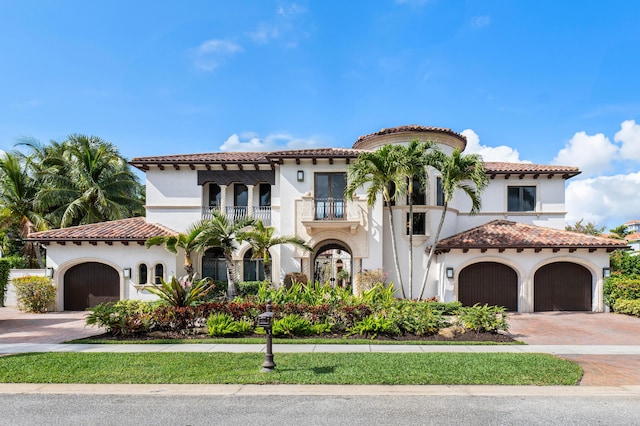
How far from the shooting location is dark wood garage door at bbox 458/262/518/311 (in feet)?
59.2

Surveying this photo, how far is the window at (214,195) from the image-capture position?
2067cm

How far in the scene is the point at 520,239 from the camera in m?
17.8

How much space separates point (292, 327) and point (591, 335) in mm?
9510

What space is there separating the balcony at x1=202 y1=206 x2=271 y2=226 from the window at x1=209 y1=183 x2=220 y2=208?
1.41 ft

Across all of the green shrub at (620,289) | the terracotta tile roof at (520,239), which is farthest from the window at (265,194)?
the green shrub at (620,289)

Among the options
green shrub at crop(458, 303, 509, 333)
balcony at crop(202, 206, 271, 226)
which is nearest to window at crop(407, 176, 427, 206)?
balcony at crop(202, 206, 271, 226)

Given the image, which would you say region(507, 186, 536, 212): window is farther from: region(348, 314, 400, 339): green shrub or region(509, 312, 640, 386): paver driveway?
region(348, 314, 400, 339): green shrub

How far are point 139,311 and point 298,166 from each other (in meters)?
10.2

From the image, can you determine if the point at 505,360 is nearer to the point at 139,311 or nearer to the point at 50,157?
the point at 139,311

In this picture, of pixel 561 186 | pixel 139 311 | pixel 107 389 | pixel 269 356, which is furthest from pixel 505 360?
pixel 561 186

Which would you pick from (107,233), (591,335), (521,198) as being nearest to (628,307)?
(591,335)

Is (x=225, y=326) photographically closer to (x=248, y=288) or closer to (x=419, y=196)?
(x=248, y=288)

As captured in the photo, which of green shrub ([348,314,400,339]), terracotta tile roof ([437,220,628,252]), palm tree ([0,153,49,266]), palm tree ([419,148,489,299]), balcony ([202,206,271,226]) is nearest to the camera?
green shrub ([348,314,400,339])

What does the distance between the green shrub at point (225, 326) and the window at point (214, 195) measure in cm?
994
